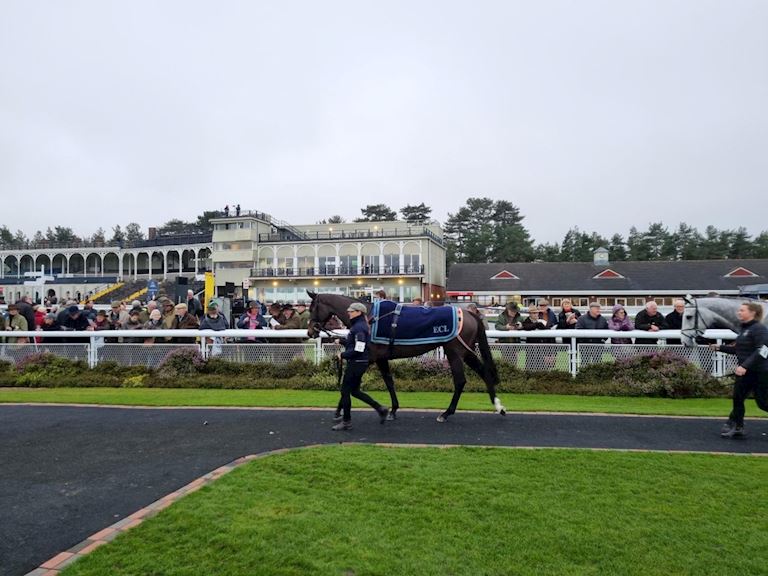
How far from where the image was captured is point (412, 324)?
23.4 ft

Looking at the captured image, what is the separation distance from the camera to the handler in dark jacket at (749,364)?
5.95 meters

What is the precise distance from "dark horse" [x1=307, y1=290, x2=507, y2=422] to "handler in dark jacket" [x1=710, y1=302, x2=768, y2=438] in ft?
9.01

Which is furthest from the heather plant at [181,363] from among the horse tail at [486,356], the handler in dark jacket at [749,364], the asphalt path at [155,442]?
the handler in dark jacket at [749,364]

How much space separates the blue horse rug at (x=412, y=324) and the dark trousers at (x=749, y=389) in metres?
3.38

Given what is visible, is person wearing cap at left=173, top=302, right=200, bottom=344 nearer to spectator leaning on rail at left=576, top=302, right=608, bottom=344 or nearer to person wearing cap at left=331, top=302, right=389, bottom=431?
person wearing cap at left=331, top=302, right=389, bottom=431

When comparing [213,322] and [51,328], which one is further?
[51,328]

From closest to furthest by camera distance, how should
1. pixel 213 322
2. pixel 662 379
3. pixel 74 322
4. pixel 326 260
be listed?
pixel 662 379 < pixel 213 322 < pixel 74 322 < pixel 326 260

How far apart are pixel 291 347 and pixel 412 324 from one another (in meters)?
4.01

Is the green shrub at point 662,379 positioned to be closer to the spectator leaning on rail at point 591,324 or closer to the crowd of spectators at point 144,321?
the spectator leaning on rail at point 591,324

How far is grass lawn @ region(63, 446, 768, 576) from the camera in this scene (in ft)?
Answer: 10.2

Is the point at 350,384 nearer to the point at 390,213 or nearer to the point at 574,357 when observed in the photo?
the point at 574,357

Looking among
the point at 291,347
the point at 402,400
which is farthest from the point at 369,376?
the point at 291,347

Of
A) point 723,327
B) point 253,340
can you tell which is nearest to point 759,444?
point 723,327

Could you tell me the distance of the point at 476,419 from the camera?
285 inches
